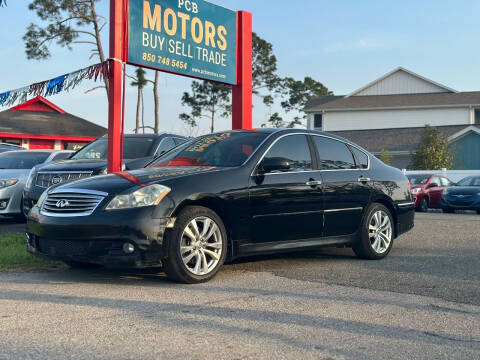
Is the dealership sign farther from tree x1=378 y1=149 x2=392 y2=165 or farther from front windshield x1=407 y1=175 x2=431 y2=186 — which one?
tree x1=378 y1=149 x2=392 y2=165

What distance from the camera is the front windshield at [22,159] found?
13.2 metres

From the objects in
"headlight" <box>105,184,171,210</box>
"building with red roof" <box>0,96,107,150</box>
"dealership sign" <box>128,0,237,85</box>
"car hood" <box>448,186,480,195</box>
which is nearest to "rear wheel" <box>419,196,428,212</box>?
"car hood" <box>448,186,480,195</box>

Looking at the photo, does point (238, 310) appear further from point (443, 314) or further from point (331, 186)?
point (331, 186)

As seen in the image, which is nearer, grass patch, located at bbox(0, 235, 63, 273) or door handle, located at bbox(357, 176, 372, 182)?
grass patch, located at bbox(0, 235, 63, 273)

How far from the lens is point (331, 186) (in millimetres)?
7578

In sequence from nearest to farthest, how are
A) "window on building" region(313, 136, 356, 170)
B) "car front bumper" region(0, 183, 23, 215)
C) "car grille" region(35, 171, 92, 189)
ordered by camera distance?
"window on building" region(313, 136, 356, 170)
"car grille" region(35, 171, 92, 189)
"car front bumper" region(0, 183, 23, 215)

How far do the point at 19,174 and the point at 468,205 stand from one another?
46.4ft

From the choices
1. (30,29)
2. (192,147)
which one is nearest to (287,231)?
(192,147)

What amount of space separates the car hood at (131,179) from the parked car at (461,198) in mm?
15599

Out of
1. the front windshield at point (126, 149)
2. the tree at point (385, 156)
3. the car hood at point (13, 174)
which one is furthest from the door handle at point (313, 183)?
the tree at point (385, 156)

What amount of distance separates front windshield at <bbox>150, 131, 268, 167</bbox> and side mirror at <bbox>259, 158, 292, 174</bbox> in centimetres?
22

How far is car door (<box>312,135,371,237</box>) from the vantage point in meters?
7.55

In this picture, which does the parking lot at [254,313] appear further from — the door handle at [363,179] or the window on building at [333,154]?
the window on building at [333,154]

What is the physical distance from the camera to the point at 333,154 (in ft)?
26.2
